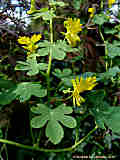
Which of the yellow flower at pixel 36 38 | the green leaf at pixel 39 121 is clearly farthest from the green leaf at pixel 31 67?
the green leaf at pixel 39 121

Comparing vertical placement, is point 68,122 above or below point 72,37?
below

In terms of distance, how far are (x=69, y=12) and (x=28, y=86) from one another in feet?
3.11

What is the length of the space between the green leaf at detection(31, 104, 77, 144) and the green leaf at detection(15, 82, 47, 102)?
61 mm

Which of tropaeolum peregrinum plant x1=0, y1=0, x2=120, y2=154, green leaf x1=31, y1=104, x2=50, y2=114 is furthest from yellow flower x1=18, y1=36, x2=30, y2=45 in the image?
green leaf x1=31, y1=104, x2=50, y2=114

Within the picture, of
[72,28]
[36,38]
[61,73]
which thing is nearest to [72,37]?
[72,28]

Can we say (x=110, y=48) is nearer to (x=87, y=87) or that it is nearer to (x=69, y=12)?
(x=69, y=12)

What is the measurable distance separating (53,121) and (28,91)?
175 mm

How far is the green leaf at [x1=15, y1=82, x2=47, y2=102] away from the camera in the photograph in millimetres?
885

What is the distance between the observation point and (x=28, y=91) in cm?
90

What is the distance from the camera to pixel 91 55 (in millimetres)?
1708

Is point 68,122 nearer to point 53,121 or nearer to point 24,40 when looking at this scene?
point 53,121

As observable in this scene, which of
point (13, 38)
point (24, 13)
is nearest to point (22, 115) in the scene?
point (13, 38)

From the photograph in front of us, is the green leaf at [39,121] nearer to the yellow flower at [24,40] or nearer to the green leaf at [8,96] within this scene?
the green leaf at [8,96]

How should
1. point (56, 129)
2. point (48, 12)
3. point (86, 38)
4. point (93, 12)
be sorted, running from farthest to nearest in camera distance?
point (86, 38) → point (93, 12) → point (48, 12) → point (56, 129)
